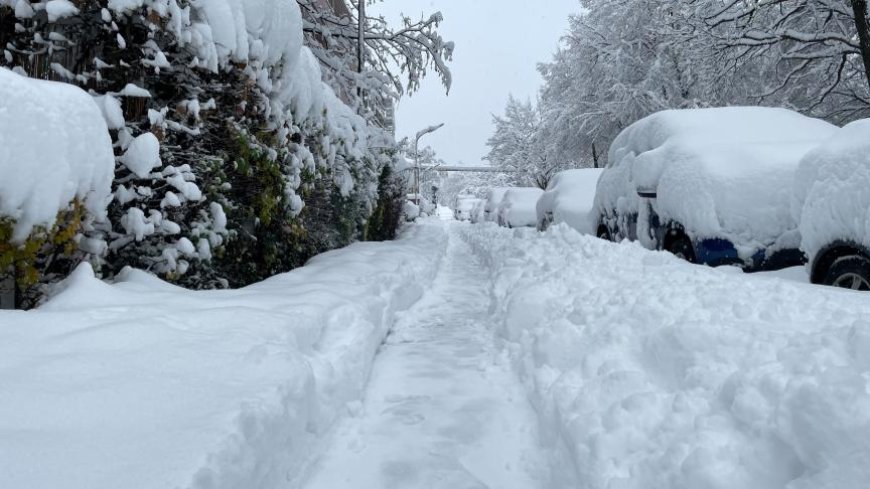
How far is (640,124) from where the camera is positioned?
26.1 feet

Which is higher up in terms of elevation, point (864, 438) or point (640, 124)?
point (640, 124)

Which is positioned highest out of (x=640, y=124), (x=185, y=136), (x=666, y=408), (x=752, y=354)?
(x=640, y=124)

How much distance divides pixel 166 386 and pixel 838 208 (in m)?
4.24

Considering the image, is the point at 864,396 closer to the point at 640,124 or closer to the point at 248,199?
the point at 248,199

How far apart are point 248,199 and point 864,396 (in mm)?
4835

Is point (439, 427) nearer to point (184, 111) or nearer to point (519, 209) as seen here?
point (184, 111)

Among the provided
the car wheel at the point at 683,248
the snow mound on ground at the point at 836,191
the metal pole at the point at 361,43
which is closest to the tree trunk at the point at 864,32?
the car wheel at the point at 683,248

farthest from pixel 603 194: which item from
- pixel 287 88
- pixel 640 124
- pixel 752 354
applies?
pixel 752 354

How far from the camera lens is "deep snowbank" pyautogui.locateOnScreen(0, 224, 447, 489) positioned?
1.89 metres

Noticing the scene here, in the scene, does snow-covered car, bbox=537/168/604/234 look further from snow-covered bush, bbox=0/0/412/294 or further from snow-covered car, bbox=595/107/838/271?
snow-covered bush, bbox=0/0/412/294

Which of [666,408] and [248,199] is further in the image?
[248,199]

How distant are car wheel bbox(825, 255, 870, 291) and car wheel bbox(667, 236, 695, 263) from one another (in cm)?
157

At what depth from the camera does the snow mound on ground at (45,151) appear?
112 inches

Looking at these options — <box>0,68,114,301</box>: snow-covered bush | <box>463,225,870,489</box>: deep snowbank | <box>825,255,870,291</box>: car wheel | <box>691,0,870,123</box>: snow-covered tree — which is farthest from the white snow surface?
<box>691,0,870,123</box>: snow-covered tree
